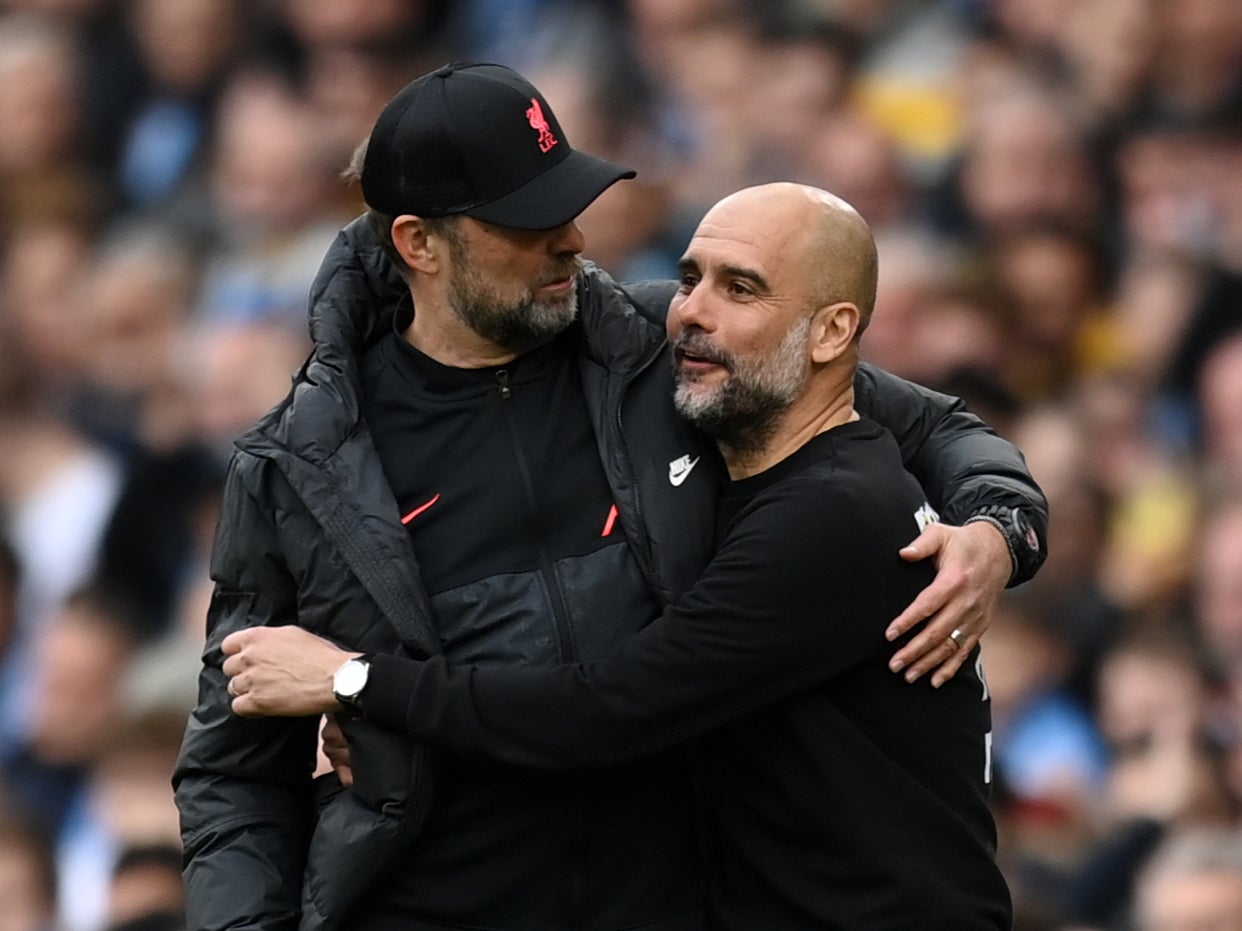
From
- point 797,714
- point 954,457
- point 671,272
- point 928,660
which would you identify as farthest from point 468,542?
point 671,272

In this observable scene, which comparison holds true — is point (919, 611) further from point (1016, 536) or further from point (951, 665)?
point (1016, 536)

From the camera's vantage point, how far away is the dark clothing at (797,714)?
2195mm

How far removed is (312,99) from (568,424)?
354cm

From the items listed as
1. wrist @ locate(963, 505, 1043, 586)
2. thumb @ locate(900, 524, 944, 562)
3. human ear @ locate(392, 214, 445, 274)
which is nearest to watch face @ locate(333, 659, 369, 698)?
human ear @ locate(392, 214, 445, 274)

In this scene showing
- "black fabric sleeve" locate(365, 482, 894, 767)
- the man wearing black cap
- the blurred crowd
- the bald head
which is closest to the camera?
"black fabric sleeve" locate(365, 482, 894, 767)

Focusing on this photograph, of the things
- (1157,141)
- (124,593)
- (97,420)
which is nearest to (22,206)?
(97,420)

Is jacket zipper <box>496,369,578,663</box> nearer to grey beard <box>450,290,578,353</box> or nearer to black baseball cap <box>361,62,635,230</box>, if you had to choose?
grey beard <box>450,290,578,353</box>

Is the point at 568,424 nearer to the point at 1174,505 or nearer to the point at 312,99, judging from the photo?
the point at 1174,505

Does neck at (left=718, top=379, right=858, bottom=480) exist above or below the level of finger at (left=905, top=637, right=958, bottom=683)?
above

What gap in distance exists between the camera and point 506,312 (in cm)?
239

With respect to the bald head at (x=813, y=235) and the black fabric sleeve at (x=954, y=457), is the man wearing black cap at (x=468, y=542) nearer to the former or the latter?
the black fabric sleeve at (x=954, y=457)

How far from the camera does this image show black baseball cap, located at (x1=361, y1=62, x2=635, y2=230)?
2.38 m

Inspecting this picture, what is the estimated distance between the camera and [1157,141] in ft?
15.1

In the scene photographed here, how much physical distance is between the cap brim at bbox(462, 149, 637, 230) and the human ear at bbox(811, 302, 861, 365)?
0.92 feet
